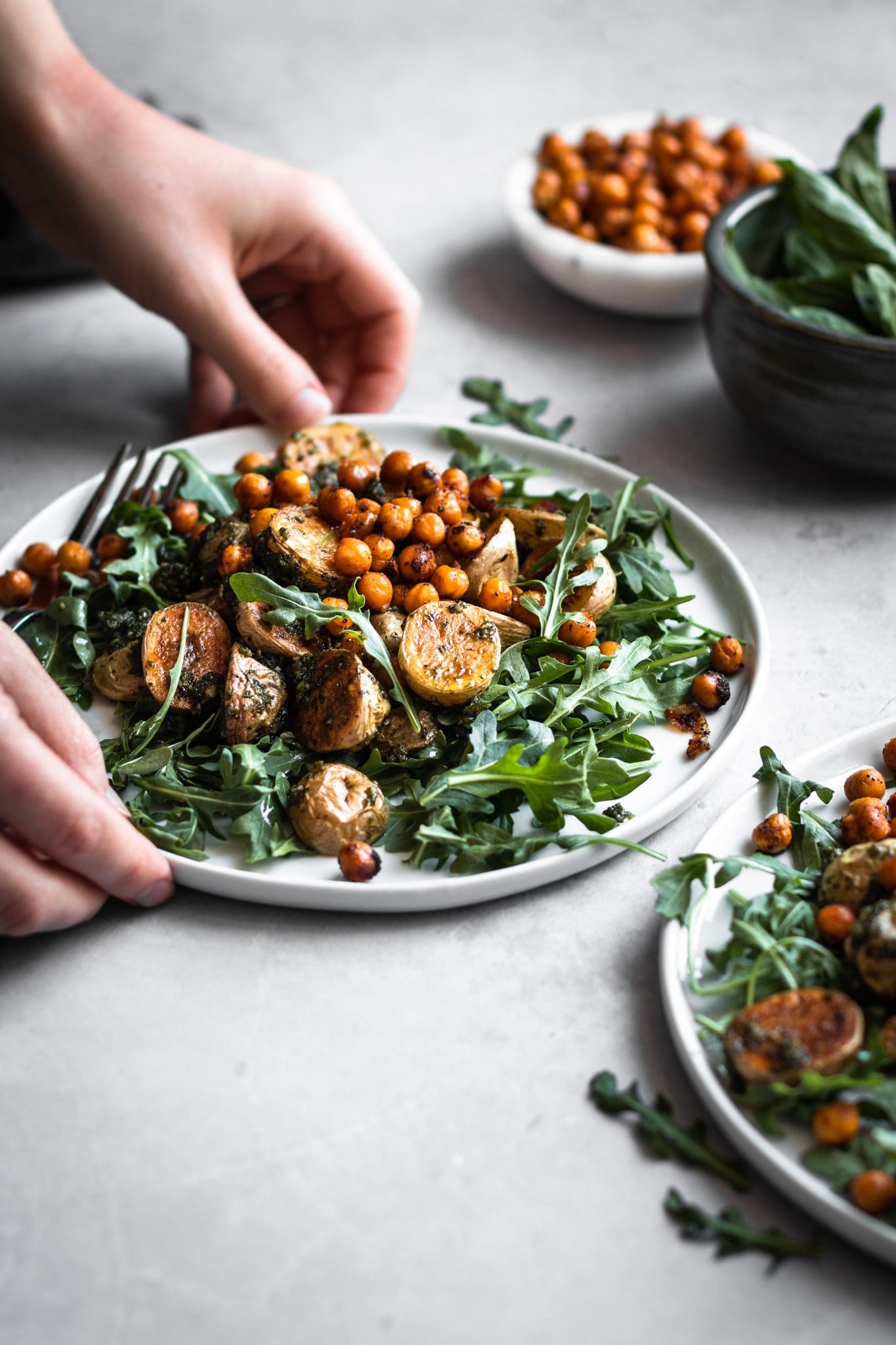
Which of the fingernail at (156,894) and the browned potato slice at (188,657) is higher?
the browned potato slice at (188,657)

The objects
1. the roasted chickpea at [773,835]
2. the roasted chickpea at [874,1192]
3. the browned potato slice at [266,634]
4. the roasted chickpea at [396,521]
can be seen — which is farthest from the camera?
the roasted chickpea at [396,521]

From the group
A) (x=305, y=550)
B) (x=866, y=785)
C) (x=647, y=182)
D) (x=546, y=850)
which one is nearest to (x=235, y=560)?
(x=305, y=550)

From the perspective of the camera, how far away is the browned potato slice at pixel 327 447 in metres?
1.74

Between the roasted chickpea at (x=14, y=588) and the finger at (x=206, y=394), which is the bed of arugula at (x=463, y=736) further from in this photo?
the finger at (x=206, y=394)

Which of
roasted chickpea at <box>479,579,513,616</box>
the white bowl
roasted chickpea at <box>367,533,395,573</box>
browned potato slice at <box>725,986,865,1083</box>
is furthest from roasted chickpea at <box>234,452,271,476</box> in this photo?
browned potato slice at <box>725,986,865,1083</box>

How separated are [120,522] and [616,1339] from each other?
1.22 m

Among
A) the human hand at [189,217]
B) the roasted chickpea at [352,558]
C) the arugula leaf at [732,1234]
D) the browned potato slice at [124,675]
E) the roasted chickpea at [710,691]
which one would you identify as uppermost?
the human hand at [189,217]

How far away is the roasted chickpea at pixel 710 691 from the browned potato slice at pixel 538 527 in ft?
0.80

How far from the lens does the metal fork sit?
66.9 inches

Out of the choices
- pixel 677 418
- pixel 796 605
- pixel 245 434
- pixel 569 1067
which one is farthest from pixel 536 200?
pixel 569 1067

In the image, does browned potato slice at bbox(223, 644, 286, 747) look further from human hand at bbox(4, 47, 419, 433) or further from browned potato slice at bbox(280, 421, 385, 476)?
human hand at bbox(4, 47, 419, 433)

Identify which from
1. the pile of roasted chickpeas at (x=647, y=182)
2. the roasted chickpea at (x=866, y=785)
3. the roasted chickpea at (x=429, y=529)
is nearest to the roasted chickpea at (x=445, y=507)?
the roasted chickpea at (x=429, y=529)

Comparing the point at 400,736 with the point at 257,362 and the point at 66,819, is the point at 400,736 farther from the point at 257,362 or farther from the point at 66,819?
the point at 257,362

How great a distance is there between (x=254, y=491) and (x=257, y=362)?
12.2 inches
